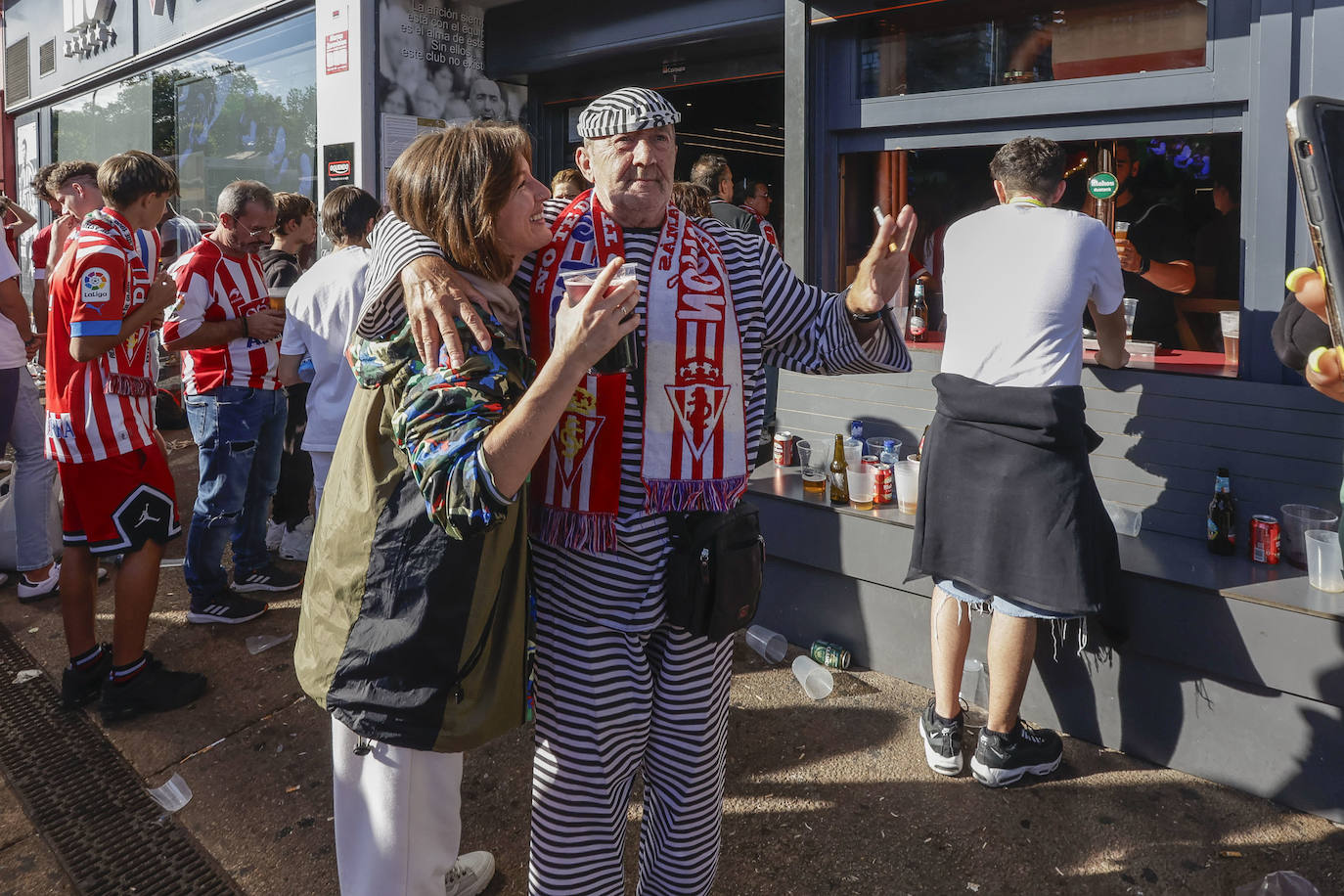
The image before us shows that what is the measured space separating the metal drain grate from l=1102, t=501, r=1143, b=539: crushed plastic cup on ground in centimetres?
311

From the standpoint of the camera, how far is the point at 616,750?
189cm

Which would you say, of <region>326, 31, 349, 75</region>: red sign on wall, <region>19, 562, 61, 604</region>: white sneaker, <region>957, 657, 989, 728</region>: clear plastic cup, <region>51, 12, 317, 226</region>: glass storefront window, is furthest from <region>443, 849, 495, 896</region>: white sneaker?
<region>51, 12, 317, 226</region>: glass storefront window

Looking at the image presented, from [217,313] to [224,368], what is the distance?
0.25 m

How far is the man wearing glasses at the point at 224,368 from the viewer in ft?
13.7

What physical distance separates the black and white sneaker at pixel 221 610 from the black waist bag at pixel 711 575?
3.23 meters

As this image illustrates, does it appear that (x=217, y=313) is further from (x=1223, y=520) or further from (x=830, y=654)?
(x=1223, y=520)

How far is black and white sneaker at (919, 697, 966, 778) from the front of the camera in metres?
3.06

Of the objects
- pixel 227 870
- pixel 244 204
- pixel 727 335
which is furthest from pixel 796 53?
Answer: pixel 227 870

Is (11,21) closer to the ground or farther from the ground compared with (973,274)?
farther from the ground

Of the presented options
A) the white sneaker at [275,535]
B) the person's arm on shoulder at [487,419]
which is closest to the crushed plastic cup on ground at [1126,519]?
the person's arm on shoulder at [487,419]

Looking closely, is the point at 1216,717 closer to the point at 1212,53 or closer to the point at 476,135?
the point at 1212,53

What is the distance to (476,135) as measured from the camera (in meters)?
1.63

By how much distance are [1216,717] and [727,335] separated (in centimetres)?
216

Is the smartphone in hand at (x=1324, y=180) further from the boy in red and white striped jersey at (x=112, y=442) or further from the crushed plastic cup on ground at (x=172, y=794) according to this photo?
the boy in red and white striped jersey at (x=112, y=442)
